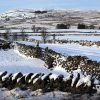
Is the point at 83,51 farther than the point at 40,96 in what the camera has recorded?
Yes

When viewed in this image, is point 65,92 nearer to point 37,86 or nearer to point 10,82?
point 37,86

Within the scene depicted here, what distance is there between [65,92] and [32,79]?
1.83m

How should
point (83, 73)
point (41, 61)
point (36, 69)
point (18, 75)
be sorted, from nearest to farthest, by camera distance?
1. point (18, 75)
2. point (83, 73)
3. point (36, 69)
4. point (41, 61)

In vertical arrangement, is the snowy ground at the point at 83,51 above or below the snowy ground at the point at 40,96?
below

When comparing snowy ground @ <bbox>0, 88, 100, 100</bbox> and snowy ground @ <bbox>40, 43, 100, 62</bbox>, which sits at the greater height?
snowy ground @ <bbox>0, 88, 100, 100</bbox>

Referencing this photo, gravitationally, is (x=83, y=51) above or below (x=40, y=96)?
below

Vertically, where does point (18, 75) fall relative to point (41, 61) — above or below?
above

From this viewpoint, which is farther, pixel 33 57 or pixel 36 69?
pixel 33 57

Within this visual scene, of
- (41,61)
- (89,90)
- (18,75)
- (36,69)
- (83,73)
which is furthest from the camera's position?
(41,61)

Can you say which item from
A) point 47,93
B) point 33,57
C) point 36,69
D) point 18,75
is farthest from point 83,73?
point 33,57

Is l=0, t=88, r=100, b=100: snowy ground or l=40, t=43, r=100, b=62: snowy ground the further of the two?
l=40, t=43, r=100, b=62: snowy ground

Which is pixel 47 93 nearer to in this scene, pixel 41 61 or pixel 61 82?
pixel 61 82

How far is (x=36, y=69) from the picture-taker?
28.6 m

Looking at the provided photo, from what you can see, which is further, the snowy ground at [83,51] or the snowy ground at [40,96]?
the snowy ground at [83,51]
